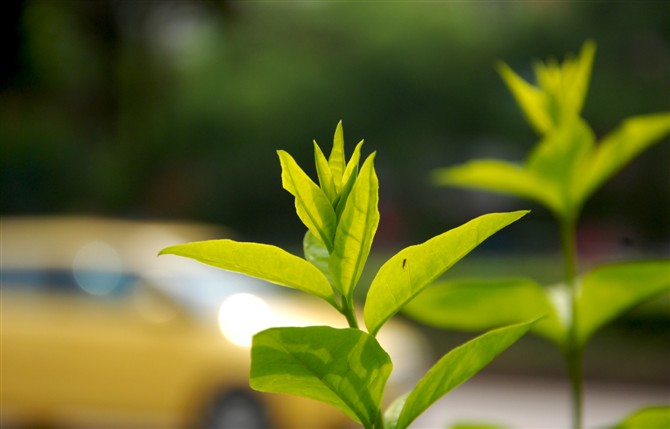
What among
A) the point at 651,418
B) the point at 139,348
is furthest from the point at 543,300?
the point at 139,348

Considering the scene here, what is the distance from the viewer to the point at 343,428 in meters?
7.58

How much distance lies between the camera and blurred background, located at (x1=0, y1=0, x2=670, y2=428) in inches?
736

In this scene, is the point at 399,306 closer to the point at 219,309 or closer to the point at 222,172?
the point at 219,309

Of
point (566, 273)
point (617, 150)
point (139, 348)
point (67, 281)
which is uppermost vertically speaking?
point (67, 281)

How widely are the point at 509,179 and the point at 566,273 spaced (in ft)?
0.33

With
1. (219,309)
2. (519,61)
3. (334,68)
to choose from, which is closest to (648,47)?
(519,61)

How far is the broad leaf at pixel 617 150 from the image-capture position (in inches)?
40.7

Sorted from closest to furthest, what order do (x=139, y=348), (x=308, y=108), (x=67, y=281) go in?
(x=139, y=348) < (x=67, y=281) < (x=308, y=108)

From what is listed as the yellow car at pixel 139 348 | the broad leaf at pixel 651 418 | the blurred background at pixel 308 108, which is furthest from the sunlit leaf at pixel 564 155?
the blurred background at pixel 308 108

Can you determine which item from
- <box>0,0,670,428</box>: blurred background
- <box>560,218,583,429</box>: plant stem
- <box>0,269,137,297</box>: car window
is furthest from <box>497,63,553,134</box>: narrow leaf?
<box>0,0,670,428</box>: blurred background

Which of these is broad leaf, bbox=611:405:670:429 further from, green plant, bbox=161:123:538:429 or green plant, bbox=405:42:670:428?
green plant, bbox=161:123:538:429

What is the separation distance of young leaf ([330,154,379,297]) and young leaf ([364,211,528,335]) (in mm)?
18

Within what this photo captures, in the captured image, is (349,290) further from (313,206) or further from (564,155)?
(564,155)

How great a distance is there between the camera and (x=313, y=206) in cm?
68
